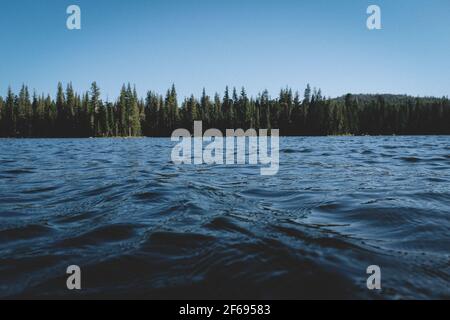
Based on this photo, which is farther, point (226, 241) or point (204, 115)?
point (204, 115)

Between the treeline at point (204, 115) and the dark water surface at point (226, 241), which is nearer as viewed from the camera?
the dark water surface at point (226, 241)

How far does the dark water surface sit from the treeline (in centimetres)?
11392

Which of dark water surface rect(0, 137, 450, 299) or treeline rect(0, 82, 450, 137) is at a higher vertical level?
treeline rect(0, 82, 450, 137)

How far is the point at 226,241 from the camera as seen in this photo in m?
4.92

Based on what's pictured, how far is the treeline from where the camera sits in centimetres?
11881

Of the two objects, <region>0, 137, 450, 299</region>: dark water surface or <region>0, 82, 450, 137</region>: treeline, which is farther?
<region>0, 82, 450, 137</region>: treeline

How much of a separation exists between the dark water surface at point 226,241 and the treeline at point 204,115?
113922mm

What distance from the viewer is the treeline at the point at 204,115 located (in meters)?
119

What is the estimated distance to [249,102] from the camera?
134 m

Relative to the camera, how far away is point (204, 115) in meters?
133

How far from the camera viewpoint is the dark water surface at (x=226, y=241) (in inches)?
142

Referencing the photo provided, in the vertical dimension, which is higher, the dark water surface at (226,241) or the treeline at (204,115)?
the treeline at (204,115)

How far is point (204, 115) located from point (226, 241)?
12938 cm
